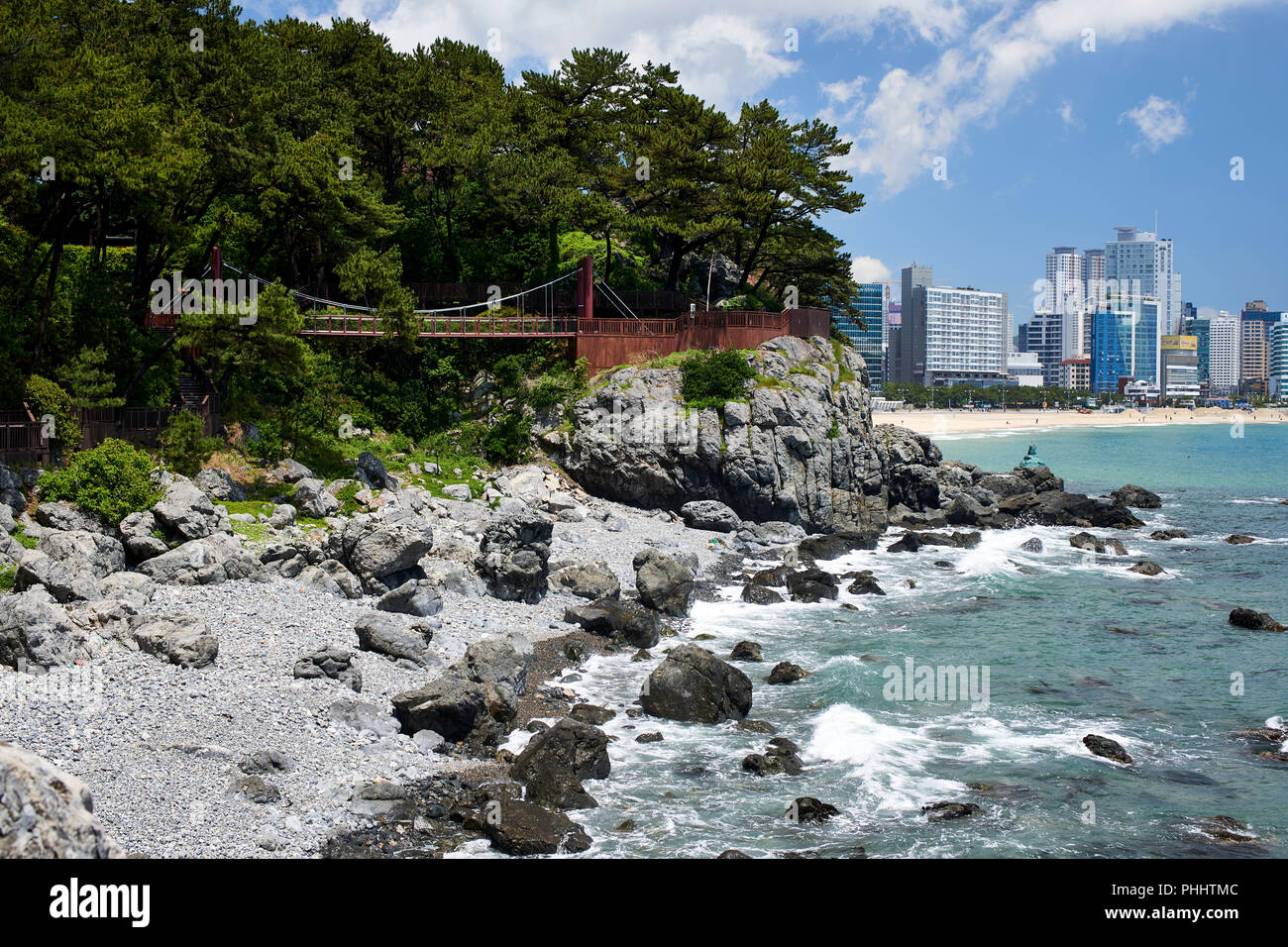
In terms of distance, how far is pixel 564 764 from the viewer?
1856cm

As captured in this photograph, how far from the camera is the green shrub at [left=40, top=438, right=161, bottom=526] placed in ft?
86.6

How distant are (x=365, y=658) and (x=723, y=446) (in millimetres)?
24838

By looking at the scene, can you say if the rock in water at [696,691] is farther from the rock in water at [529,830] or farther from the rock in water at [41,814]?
the rock in water at [41,814]

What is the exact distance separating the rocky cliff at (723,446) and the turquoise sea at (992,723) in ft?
16.5

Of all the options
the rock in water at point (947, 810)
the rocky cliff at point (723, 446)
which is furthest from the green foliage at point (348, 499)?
the rock in water at point (947, 810)

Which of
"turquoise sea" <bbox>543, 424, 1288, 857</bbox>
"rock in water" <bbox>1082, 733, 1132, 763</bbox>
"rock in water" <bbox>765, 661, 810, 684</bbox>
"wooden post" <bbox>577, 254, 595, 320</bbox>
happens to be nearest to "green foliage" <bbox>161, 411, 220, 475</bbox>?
"turquoise sea" <bbox>543, 424, 1288, 857</bbox>

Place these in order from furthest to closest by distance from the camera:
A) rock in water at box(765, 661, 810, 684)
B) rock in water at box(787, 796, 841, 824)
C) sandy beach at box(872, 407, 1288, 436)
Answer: sandy beach at box(872, 407, 1288, 436) < rock in water at box(765, 661, 810, 684) < rock in water at box(787, 796, 841, 824)

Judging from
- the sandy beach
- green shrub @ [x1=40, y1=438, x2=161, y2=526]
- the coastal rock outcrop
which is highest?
the sandy beach

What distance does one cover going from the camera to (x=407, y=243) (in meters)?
52.0

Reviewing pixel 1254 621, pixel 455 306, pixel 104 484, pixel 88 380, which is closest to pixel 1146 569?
pixel 1254 621

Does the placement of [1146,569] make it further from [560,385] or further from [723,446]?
[560,385]

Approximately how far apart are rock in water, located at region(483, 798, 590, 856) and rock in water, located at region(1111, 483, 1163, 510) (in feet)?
188

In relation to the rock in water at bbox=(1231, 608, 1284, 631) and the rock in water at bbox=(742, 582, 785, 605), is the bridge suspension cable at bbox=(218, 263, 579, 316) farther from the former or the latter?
the rock in water at bbox=(1231, 608, 1284, 631)

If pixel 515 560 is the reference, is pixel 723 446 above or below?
above
